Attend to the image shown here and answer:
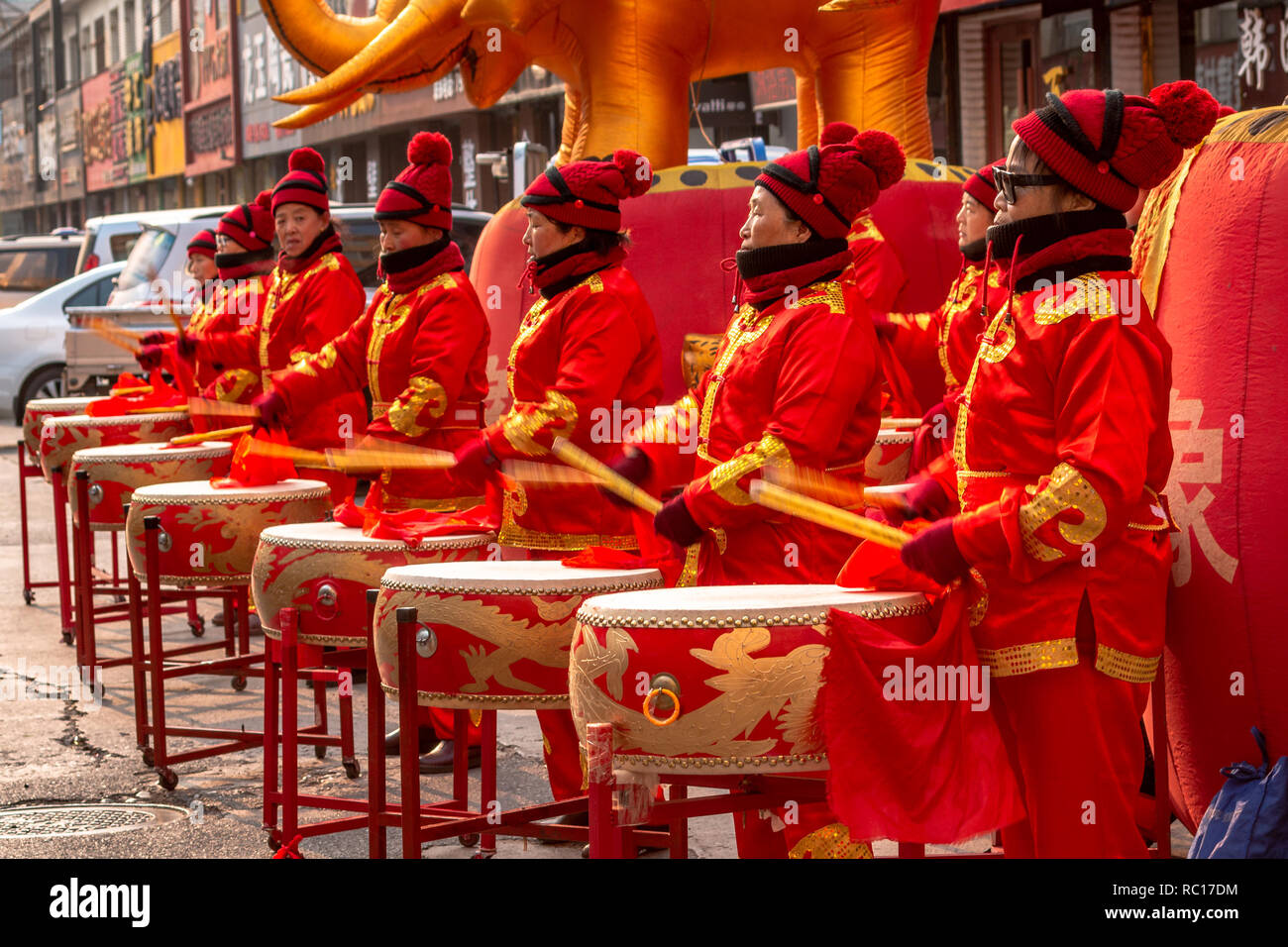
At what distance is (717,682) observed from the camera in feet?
9.49

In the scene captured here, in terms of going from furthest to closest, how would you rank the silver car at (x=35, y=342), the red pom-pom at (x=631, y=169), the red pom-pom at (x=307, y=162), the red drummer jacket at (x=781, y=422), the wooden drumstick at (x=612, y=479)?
the silver car at (x=35, y=342), the red pom-pom at (x=307, y=162), the red pom-pom at (x=631, y=169), the wooden drumstick at (x=612, y=479), the red drummer jacket at (x=781, y=422)

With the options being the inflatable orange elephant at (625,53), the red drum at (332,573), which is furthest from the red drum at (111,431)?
the red drum at (332,573)

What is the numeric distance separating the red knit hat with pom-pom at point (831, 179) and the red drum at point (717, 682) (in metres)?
0.88

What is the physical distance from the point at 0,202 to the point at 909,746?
53.4 meters

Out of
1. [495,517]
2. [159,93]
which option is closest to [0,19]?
[159,93]

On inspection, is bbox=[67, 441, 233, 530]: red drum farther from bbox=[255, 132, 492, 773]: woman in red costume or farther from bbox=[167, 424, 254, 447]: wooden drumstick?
bbox=[255, 132, 492, 773]: woman in red costume

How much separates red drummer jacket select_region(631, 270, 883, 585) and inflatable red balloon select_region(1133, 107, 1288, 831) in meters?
0.64

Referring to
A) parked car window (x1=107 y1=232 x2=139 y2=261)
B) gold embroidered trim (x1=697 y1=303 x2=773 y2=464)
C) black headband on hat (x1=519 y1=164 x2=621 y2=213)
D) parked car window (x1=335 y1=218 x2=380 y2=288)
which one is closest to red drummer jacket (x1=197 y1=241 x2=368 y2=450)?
black headband on hat (x1=519 y1=164 x2=621 y2=213)

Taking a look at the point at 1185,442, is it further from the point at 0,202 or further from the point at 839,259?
the point at 0,202

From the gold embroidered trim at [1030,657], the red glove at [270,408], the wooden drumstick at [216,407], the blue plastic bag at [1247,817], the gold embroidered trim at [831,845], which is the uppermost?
the wooden drumstick at [216,407]

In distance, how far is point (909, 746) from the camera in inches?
114

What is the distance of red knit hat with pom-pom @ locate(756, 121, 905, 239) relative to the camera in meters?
3.45

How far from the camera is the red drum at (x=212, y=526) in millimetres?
5066

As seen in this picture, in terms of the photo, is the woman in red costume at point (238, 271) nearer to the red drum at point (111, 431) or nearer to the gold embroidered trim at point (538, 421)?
the red drum at point (111, 431)
